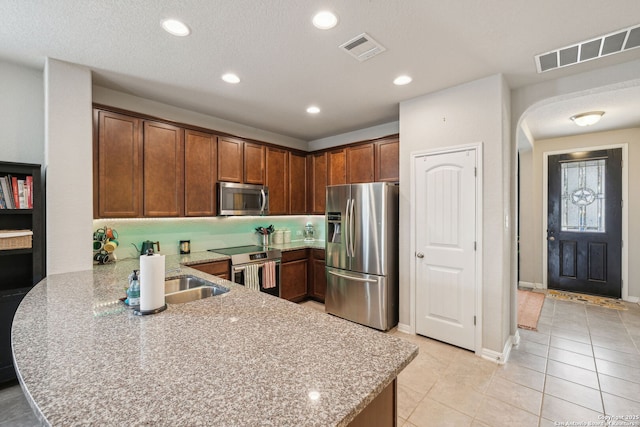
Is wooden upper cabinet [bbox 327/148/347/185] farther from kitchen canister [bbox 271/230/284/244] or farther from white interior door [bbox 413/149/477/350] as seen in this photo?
white interior door [bbox 413/149/477/350]

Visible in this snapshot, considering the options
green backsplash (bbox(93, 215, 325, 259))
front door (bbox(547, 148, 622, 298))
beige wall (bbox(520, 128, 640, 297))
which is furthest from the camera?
beige wall (bbox(520, 128, 640, 297))

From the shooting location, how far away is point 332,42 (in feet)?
6.87

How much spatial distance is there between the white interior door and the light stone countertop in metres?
1.98

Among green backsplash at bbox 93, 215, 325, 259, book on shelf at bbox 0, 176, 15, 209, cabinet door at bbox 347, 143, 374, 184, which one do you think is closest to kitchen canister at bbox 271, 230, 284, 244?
green backsplash at bbox 93, 215, 325, 259

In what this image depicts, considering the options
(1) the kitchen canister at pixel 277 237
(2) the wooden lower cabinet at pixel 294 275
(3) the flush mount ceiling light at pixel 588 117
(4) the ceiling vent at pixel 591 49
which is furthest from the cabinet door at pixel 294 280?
(3) the flush mount ceiling light at pixel 588 117

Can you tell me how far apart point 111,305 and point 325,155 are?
3.51m

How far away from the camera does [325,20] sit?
1849 mm

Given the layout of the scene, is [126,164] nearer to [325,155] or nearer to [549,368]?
[325,155]

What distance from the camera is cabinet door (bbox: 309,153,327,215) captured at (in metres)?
4.54

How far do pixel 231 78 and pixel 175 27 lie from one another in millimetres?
765

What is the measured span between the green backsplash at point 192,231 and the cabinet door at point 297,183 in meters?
0.41

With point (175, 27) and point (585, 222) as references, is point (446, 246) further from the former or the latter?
point (585, 222)

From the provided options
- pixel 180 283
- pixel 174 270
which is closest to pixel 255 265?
pixel 174 270

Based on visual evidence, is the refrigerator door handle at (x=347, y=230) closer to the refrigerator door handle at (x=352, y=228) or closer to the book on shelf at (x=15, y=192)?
the refrigerator door handle at (x=352, y=228)
